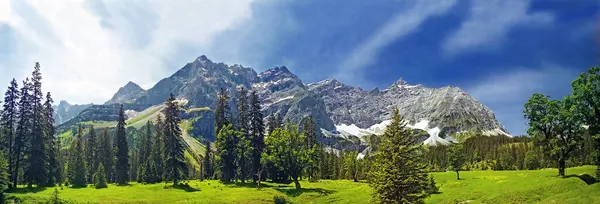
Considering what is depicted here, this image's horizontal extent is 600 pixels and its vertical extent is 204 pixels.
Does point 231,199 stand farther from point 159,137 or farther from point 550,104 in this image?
point 159,137

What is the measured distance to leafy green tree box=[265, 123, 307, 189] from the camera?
78.2 m

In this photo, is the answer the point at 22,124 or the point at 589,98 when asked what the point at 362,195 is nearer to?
the point at 589,98

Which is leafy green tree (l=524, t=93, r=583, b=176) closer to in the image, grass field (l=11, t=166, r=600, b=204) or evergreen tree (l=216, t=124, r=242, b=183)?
grass field (l=11, t=166, r=600, b=204)

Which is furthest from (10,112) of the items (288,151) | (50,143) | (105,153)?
(105,153)

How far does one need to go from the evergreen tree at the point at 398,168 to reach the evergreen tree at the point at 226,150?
180 feet

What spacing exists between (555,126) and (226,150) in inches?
2397

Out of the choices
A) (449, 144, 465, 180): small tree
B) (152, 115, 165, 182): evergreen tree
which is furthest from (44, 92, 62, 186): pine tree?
(449, 144, 465, 180): small tree

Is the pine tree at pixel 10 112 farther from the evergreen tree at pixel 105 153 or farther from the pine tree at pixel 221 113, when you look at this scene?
the evergreen tree at pixel 105 153

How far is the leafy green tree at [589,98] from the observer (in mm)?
47906

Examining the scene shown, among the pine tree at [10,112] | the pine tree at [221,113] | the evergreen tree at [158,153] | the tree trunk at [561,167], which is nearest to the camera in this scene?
the tree trunk at [561,167]

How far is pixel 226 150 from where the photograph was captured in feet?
285

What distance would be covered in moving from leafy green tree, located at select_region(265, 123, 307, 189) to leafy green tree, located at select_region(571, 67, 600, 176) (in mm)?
45902

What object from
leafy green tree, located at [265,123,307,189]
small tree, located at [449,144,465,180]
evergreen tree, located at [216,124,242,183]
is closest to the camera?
leafy green tree, located at [265,123,307,189]

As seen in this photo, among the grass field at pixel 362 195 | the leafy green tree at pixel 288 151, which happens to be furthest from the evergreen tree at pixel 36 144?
the leafy green tree at pixel 288 151
